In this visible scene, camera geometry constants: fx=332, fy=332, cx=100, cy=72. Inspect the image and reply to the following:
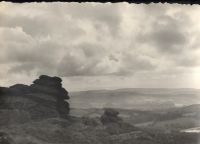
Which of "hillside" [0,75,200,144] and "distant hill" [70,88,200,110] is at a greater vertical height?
"distant hill" [70,88,200,110]

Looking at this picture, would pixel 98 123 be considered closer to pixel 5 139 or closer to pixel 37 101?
pixel 37 101

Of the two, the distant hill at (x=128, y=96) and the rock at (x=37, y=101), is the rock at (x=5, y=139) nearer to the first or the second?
the rock at (x=37, y=101)

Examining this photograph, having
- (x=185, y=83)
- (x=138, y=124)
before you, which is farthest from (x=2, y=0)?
(x=138, y=124)

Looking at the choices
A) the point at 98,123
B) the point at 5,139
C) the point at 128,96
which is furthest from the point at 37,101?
the point at 128,96

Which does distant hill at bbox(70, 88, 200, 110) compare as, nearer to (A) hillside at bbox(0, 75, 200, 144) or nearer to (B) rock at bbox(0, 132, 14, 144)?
(A) hillside at bbox(0, 75, 200, 144)

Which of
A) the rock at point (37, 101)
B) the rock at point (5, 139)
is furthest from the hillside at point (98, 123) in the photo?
the rock at point (5, 139)

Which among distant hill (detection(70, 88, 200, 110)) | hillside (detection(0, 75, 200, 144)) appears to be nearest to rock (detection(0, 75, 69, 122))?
hillside (detection(0, 75, 200, 144))

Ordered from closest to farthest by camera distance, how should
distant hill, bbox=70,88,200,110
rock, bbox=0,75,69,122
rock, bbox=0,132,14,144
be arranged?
rock, bbox=0,132,14,144 → distant hill, bbox=70,88,200,110 → rock, bbox=0,75,69,122

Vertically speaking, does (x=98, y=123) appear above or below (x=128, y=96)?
below
